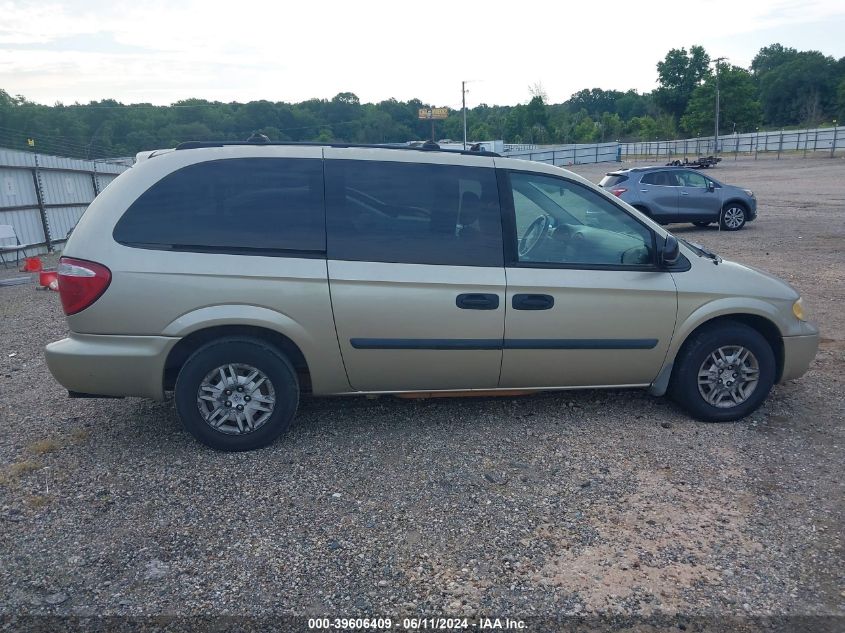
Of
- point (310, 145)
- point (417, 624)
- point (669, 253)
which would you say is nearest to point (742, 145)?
point (669, 253)

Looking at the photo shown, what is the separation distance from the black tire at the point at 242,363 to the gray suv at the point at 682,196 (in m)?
13.8

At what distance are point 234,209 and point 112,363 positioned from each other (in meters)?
1.17

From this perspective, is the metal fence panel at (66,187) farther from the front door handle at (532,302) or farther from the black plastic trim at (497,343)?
the front door handle at (532,302)

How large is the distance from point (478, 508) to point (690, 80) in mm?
100377

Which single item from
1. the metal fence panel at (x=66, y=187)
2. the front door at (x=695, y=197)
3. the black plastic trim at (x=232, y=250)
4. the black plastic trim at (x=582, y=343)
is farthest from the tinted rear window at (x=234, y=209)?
the metal fence panel at (x=66, y=187)

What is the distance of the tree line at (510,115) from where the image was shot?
25.2 metres

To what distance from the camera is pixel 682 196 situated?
1631 centimetres

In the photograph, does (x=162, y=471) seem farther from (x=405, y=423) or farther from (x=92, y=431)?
(x=405, y=423)

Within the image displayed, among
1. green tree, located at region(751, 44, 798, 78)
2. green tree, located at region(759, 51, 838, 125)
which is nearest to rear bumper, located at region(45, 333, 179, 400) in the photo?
green tree, located at region(759, 51, 838, 125)

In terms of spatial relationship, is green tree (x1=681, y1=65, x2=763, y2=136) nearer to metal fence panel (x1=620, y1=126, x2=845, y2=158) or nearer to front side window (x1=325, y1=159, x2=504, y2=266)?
metal fence panel (x1=620, y1=126, x2=845, y2=158)

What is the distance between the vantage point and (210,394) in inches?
161

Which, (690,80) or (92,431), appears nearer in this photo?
(92,431)

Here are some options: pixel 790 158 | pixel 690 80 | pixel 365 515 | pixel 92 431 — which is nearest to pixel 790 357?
pixel 365 515

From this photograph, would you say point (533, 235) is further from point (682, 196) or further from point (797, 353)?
point (682, 196)
